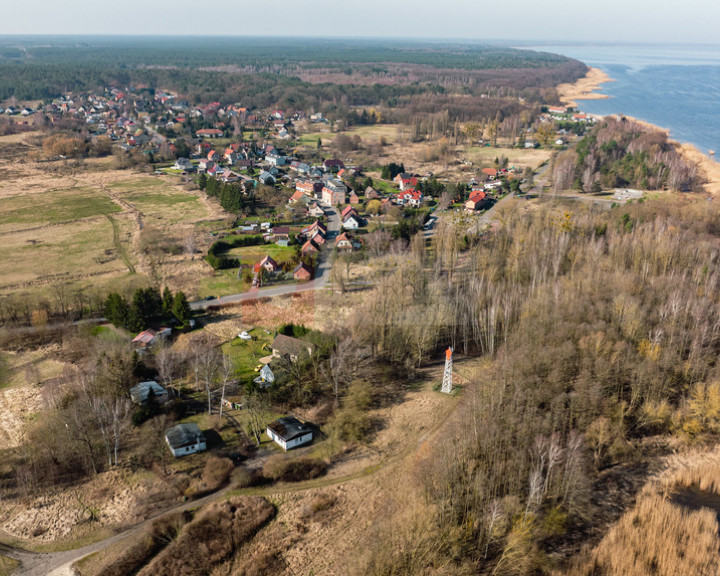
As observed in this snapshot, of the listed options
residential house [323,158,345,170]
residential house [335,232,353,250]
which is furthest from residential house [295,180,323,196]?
residential house [335,232,353,250]

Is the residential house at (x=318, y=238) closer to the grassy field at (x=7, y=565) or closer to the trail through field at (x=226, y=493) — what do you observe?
the trail through field at (x=226, y=493)

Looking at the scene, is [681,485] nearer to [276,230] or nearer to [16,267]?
[276,230]

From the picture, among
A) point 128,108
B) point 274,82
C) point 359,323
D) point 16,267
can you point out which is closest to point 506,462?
point 359,323

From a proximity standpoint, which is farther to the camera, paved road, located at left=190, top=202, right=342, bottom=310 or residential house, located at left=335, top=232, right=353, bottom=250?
residential house, located at left=335, top=232, right=353, bottom=250

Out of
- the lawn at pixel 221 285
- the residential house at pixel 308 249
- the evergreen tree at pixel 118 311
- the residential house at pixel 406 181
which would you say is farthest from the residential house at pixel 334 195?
the evergreen tree at pixel 118 311

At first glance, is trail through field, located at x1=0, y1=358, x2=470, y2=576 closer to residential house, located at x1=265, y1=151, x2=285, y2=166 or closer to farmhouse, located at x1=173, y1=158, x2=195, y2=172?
residential house, located at x1=265, y1=151, x2=285, y2=166

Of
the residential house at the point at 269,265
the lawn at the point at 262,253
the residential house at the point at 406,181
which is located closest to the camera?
the residential house at the point at 269,265
